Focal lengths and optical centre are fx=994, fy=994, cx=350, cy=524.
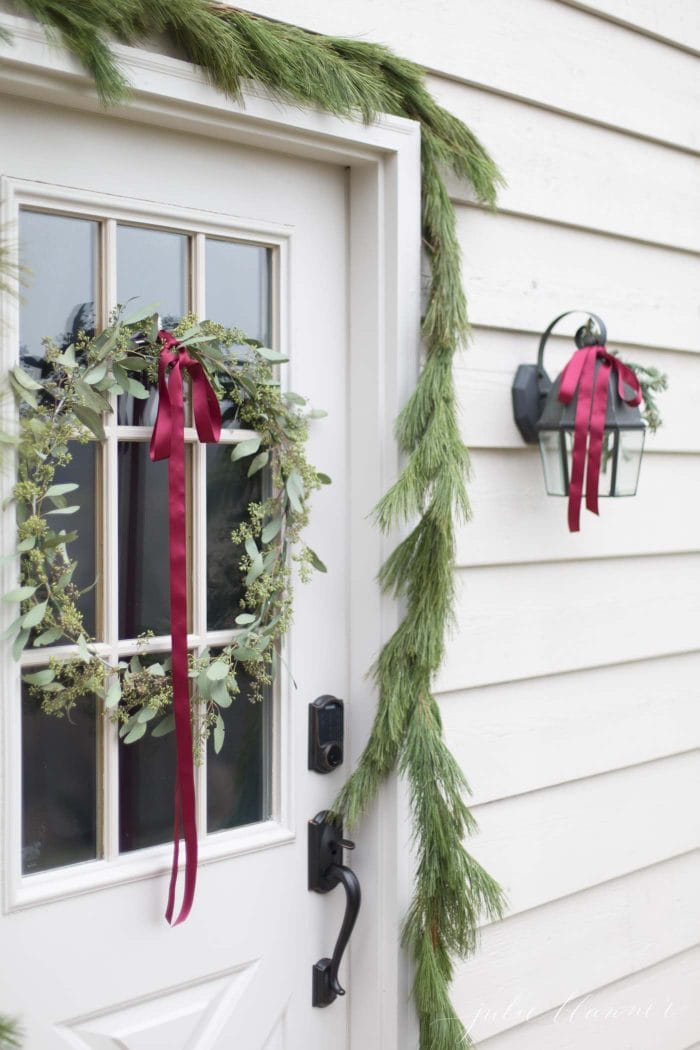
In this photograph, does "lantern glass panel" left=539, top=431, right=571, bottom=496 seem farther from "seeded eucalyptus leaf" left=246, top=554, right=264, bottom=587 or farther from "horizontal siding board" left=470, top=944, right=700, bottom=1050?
"horizontal siding board" left=470, top=944, right=700, bottom=1050

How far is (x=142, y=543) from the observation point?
148 cm

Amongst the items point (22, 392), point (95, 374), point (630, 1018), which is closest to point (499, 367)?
point (95, 374)

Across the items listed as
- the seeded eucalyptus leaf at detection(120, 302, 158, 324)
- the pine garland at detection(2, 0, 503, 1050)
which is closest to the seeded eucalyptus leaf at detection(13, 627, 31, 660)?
the seeded eucalyptus leaf at detection(120, 302, 158, 324)

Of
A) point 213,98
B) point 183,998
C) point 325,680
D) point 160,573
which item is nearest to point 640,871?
point 325,680

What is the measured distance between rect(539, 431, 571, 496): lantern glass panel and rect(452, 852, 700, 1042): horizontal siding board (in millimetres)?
809

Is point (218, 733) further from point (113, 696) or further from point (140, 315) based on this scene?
point (140, 315)

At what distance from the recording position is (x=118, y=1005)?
4.78 feet

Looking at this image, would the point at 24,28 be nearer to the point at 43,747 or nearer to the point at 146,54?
the point at 146,54

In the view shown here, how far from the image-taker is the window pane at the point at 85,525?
141 centimetres

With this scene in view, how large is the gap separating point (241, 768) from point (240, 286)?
0.77 m

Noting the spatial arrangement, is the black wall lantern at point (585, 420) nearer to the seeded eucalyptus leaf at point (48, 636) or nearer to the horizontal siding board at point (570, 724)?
the horizontal siding board at point (570, 724)

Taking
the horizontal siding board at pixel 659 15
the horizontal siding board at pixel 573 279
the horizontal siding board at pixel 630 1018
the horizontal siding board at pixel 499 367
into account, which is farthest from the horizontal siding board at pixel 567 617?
the horizontal siding board at pixel 659 15

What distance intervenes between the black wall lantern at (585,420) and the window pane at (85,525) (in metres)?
Answer: 0.79

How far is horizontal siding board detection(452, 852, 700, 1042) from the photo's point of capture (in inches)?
71.6
